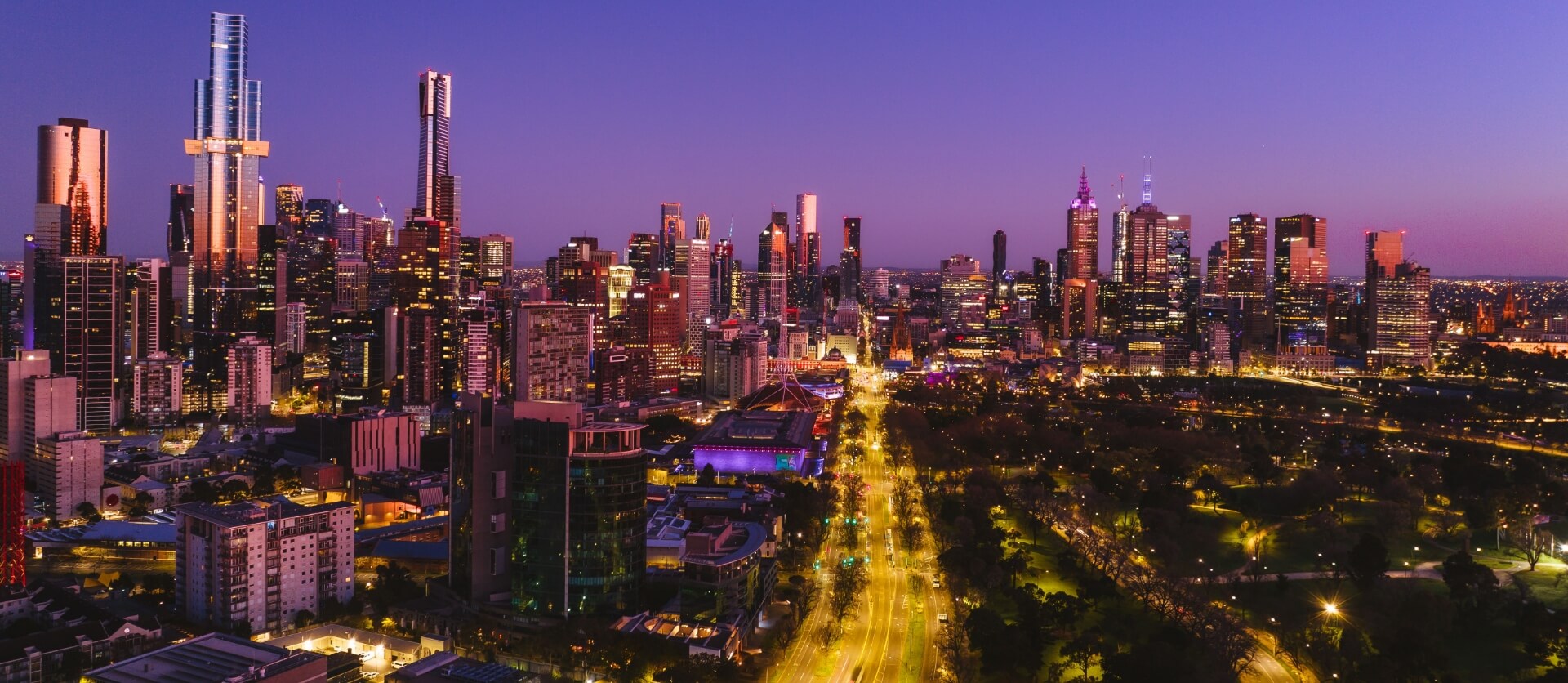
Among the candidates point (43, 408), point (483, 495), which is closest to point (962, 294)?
point (43, 408)

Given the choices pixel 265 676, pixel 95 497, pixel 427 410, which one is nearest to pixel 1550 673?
pixel 265 676

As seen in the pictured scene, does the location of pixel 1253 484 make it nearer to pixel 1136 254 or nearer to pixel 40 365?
pixel 40 365

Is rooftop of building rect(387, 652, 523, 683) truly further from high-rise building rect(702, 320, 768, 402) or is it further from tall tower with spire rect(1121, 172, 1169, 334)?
tall tower with spire rect(1121, 172, 1169, 334)

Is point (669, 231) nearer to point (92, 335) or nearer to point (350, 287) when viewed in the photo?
point (350, 287)

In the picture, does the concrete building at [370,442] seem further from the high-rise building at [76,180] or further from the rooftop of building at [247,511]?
the high-rise building at [76,180]

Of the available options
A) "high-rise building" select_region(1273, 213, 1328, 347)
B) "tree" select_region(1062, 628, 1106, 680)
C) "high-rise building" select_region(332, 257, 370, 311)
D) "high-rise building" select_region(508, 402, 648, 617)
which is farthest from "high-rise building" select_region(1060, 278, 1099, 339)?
"high-rise building" select_region(508, 402, 648, 617)

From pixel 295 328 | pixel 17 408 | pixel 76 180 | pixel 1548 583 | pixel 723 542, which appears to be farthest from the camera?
pixel 295 328

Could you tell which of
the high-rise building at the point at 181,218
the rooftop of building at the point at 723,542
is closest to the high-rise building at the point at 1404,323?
the rooftop of building at the point at 723,542
